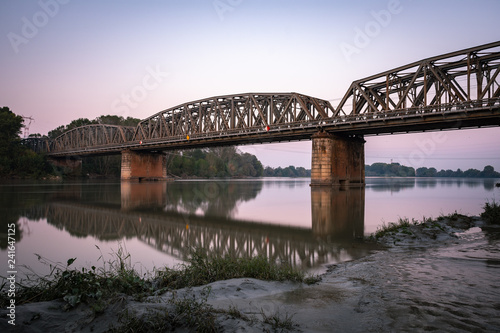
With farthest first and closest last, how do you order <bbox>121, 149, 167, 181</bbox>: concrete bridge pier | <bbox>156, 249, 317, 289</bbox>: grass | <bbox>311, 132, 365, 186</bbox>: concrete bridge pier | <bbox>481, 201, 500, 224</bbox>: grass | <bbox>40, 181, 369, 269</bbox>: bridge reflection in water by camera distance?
1. <bbox>121, 149, 167, 181</bbox>: concrete bridge pier
2. <bbox>311, 132, 365, 186</bbox>: concrete bridge pier
3. <bbox>481, 201, 500, 224</bbox>: grass
4. <bbox>40, 181, 369, 269</bbox>: bridge reflection in water
5. <bbox>156, 249, 317, 289</bbox>: grass

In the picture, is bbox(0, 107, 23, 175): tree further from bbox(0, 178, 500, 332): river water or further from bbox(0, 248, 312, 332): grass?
bbox(0, 248, 312, 332): grass

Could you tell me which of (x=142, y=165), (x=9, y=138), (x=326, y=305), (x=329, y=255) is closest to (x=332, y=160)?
(x=329, y=255)

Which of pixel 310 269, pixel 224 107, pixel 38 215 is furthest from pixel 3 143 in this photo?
pixel 310 269

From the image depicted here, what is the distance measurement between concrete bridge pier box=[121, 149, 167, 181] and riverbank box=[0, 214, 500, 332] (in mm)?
77413

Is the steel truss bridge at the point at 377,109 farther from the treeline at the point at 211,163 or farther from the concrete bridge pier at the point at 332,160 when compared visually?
the treeline at the point at 211,163

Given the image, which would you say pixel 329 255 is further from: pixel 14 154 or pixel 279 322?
pixel 14 154

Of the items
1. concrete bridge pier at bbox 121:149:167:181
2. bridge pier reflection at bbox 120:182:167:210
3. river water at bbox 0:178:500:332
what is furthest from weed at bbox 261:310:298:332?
concrete bridge pier at bbox 121:149:167:181

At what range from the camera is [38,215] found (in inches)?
581

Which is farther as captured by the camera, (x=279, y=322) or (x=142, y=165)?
(x=142, y=165)

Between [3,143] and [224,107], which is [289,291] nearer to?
[224,107]

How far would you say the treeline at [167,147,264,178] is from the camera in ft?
402

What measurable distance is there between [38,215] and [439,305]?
16.3 metres

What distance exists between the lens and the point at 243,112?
63531mm

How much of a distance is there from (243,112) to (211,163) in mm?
71196
